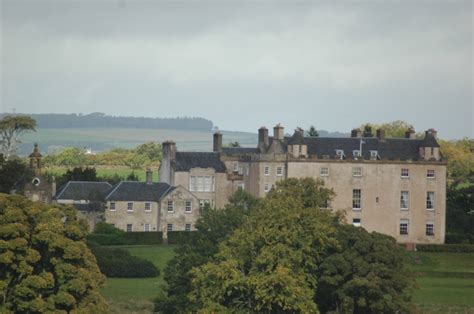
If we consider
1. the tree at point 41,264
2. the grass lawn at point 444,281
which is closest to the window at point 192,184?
the grass lawn at point 444,281

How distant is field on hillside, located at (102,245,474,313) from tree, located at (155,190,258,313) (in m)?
3.29

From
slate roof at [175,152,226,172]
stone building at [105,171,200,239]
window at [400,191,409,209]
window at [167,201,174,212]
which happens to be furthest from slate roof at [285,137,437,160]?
window at [167,201,174,212]

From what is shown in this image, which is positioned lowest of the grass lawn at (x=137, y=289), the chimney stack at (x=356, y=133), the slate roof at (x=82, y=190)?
the grass lawn at (x=137, y=289)

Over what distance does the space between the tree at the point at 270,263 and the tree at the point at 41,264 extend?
5160mm

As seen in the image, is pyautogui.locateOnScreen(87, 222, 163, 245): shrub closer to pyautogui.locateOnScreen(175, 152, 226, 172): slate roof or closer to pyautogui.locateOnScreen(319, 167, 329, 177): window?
pyautogui.locateOnScreen(175, 152, 226, 172): slate roof

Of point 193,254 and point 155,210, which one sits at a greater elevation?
point 155,210

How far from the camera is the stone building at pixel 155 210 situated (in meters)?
107

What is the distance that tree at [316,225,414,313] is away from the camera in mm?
60438

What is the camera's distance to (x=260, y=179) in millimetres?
105688

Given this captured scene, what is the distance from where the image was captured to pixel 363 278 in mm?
60719

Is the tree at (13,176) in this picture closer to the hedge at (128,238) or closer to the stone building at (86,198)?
the stone building at (86,198)

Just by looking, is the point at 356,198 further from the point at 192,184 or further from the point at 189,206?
the point at 192,184

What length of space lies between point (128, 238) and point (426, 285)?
27140 millimetres

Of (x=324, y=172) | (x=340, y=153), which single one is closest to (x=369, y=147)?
(x=340, y=153)
